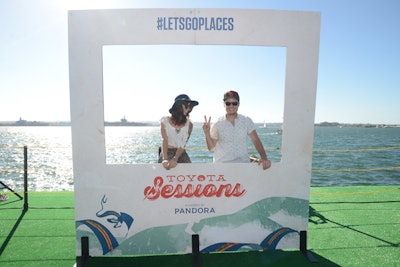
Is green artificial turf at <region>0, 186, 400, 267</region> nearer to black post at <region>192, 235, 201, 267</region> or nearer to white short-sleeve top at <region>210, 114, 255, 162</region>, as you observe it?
black post at <region>192, 235, 201, 267</region>

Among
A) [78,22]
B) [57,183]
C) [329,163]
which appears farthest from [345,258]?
[329,163]

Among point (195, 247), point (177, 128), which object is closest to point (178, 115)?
point (177, 128)

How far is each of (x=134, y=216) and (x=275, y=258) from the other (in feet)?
5.79

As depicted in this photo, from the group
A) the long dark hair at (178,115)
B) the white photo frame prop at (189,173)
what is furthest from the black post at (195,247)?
the long dark hair at (178,115)

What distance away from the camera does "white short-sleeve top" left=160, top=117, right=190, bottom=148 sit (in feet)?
9.11

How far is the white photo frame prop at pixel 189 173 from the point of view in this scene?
8.46 ft

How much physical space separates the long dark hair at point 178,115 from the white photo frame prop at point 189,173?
0.50 metres

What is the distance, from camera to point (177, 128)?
278cm

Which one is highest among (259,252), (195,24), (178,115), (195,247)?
(195,24)

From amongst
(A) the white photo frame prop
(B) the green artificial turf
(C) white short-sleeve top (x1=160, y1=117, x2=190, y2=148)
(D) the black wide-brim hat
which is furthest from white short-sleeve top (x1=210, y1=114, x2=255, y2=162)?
(B) the green artificial turf

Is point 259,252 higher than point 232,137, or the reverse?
point 232,137

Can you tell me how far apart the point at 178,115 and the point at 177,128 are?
0.15m

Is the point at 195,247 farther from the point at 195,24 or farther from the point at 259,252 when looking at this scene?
the point at 195,24

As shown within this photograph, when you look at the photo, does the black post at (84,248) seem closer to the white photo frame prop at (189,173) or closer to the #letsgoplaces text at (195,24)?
the white photo frame prop at (189,173)
